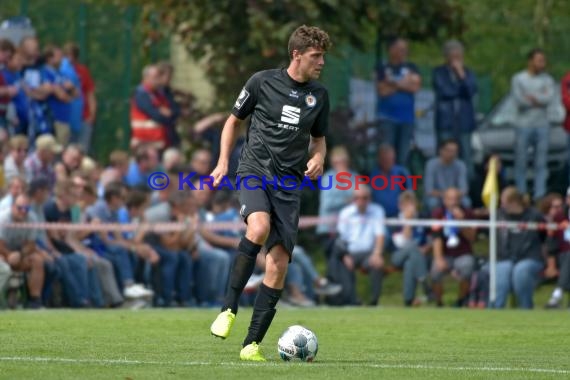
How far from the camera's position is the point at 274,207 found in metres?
10.8

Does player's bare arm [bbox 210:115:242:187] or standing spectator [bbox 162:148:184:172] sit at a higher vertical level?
player's bare arm [bbox 210:115:242:187]

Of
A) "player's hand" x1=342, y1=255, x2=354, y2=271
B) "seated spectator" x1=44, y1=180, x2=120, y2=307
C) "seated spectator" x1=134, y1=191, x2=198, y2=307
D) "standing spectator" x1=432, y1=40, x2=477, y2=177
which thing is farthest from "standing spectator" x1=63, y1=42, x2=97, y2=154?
"standing spectator" x1=432, y1=40, x2=477, y2=177

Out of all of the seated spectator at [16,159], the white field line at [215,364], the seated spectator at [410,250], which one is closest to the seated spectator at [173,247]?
the seated spectator at [16,159]

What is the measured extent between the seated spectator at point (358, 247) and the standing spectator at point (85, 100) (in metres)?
4.67

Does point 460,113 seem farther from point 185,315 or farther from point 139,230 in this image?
point 185,315

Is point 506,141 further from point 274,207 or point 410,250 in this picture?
point 274,207

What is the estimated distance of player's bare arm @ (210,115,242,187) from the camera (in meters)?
10.8

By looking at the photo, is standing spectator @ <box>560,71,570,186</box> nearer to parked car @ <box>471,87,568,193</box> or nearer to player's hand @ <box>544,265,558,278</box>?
parked car @ <box>471,87,568,193</box>

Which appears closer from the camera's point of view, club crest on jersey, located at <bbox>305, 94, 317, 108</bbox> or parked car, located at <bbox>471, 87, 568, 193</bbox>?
club crest on jersey, located at <bbox>305, 94, 317, 108</bbox>

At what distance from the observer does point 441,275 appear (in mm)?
21609

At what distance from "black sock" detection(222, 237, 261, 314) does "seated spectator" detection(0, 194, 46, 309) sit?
7.94 metres

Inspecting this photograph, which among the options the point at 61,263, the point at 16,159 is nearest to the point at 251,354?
the point at 61,263

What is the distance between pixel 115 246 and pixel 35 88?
3323 millimetres

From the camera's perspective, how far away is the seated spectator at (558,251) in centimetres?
2073
